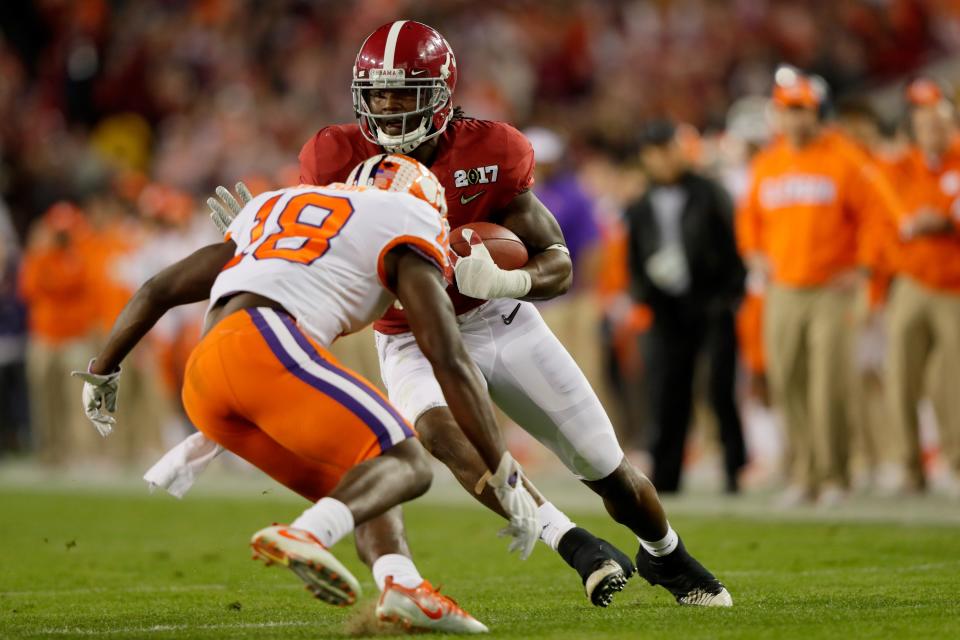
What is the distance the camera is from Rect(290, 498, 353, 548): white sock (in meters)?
3.66

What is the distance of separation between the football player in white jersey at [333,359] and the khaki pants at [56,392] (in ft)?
28.5

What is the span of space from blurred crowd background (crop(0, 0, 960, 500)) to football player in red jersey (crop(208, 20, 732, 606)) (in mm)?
3742

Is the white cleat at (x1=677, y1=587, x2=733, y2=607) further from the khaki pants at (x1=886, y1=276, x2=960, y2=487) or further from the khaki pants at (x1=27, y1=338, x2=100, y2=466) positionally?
the khaki pants at (x1=27, y1=338, x2=100, y2=466)

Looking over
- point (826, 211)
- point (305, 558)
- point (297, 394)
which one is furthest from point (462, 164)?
point (826, 211)

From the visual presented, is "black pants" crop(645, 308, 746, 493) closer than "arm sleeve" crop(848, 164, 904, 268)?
No

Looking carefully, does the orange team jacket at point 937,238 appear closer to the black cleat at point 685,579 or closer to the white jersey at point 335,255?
the black cleat at point 685,579

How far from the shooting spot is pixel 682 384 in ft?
29.3

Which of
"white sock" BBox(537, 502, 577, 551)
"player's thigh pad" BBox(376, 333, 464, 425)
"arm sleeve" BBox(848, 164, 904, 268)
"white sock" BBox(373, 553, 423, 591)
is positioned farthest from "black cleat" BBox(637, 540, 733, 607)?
"arm sleeve" BBox(848, 164, 904, 268)

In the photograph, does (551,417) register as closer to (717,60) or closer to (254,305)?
(254,305)

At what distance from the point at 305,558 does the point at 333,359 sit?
59cm

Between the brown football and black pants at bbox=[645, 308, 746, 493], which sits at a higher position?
the brown football

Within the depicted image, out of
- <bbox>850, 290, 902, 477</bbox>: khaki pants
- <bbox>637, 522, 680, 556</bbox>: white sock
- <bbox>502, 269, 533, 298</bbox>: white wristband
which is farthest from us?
<bbox>850, 290, 902, 477</bbox>: khaki pants

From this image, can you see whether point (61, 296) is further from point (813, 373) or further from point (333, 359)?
point (333, 359)

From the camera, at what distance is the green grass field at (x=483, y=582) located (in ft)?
14.1
